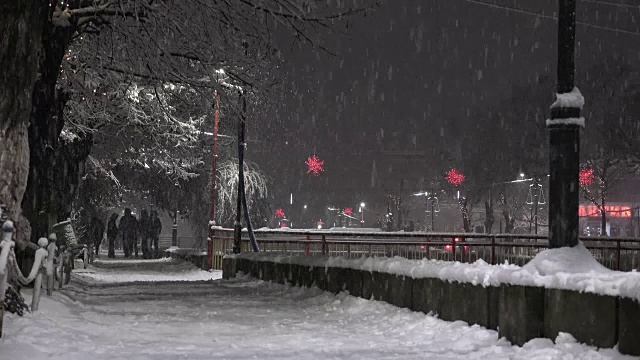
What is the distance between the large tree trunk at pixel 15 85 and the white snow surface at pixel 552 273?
5235 mm

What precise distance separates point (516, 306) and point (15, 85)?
5.84 m

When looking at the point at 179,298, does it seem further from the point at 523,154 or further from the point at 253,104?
the point at 523,154

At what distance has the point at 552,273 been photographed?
27.5 feet

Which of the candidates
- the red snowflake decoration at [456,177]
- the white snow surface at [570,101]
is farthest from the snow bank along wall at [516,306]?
the red snowflake decoration at [456,177]

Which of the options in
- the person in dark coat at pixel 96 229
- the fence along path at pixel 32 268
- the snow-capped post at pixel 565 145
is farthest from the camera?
the person in dark coat at pixel 96 229

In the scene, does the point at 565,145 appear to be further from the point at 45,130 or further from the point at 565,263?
the point at 45,130

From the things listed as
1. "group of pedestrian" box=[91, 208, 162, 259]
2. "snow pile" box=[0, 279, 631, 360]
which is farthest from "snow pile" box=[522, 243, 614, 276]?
"group of pedestrian" box=[91, 208, 162, 259]

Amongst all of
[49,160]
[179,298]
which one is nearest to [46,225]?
[49,160]

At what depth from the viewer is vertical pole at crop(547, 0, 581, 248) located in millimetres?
8836

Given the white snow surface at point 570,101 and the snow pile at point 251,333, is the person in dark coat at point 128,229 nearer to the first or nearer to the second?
the snow pile at point 251,333

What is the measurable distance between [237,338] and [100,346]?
167cm

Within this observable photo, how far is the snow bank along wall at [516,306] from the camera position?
7.09 metres

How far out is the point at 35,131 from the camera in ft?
46.6

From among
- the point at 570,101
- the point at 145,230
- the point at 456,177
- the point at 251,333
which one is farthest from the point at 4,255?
the point at 456,177
